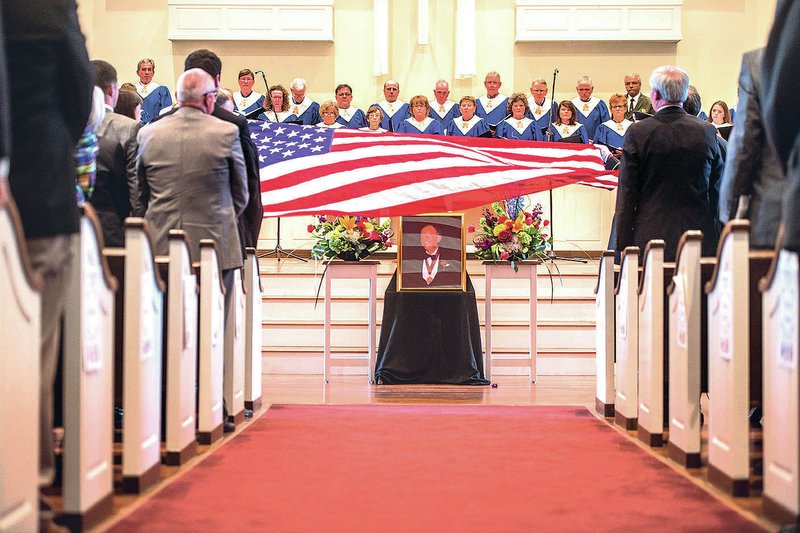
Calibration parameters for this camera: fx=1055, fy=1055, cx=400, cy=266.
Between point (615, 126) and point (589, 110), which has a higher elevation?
point (589, 110)

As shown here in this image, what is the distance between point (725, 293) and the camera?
12.0ft

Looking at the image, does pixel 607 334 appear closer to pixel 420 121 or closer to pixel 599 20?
pixel 420 121

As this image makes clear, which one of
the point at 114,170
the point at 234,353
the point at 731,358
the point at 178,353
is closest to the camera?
the point at 731,358

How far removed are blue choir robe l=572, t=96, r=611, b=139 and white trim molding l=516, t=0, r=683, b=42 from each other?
160 cm

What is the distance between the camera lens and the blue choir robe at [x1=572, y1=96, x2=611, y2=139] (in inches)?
511

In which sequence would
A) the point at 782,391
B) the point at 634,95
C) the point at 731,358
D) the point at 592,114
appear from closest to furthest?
the point at 782,391
the point at 731,358
the point at 634,95
the point at 592,114

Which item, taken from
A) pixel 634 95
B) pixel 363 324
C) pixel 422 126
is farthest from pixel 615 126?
pixel 363 324

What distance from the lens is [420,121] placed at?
12.6m

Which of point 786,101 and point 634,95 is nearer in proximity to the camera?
point 786,101

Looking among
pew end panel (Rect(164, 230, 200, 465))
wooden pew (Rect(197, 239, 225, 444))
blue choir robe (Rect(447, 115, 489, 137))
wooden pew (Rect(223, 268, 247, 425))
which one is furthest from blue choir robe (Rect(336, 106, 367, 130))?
pew end panel (Rect(164, 230, 200, 465))

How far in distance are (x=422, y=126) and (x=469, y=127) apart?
0.56 meters

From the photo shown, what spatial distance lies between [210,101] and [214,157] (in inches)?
12.6

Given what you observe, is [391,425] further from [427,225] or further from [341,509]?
[427,225]

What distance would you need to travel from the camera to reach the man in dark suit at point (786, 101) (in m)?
2.81
